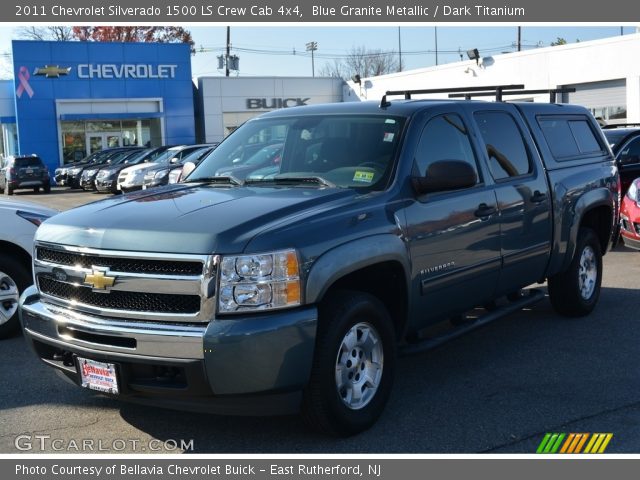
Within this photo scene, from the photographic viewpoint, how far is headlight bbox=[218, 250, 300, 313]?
3.93 metres

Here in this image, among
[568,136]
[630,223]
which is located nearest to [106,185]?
[630,223]

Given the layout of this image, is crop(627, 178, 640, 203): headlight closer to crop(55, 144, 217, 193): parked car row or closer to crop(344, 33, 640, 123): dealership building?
crop(55, 144, 217, 193): parked car row

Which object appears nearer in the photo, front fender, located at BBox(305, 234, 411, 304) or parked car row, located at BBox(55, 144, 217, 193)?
front fender, located at BBox(305, 234, 411, 304)

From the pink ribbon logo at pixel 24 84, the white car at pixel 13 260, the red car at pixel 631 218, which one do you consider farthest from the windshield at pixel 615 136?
the pink ribbon logo at pixel 24 84

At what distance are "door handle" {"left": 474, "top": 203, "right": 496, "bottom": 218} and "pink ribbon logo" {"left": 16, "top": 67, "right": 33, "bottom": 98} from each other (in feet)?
126

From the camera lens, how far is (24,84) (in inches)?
1566

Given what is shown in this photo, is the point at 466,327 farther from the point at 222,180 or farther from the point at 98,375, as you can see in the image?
the point at 98,375

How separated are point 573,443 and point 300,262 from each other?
1.90m

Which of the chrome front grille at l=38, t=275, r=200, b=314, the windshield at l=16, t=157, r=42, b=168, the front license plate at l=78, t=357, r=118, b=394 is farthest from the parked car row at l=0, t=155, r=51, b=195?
the front license plate at l=78, t=357, r=118, b=394

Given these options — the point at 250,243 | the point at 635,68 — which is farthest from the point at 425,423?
the point at 635,68

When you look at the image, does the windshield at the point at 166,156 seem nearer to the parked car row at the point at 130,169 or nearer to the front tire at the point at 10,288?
the parked car row at the point at 130,169
